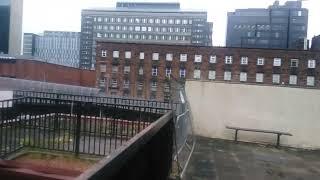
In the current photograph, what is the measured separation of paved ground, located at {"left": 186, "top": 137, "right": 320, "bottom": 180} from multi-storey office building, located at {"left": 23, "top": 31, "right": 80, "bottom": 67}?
7760cm

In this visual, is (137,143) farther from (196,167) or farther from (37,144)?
(37,144)

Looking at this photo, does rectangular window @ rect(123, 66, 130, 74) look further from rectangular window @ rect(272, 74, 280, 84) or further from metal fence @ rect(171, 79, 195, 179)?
metal fence @ rect(171, 79, 195, 179)

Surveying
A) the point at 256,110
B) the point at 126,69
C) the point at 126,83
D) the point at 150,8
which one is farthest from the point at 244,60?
the point at 150,8

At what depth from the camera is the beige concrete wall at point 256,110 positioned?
14.8 metres

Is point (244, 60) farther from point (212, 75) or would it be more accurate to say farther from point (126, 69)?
point (126, 69)

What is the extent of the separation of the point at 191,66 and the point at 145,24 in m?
64.0

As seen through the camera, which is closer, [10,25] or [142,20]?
[10,25]

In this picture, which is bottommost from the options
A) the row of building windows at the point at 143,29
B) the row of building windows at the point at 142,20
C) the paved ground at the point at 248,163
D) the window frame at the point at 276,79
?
the paved ground at the point at 248,163

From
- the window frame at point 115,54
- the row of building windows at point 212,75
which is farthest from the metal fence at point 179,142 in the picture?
the window frame at point 115,54

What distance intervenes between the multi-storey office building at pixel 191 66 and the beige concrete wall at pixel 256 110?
183 ft

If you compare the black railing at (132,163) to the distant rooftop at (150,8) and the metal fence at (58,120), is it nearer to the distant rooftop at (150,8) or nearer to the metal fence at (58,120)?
the metal fence at (58,120)

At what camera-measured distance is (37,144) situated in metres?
10.4

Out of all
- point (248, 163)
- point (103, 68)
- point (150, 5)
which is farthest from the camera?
point (150, 5)

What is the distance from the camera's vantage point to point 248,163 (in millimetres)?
10641
